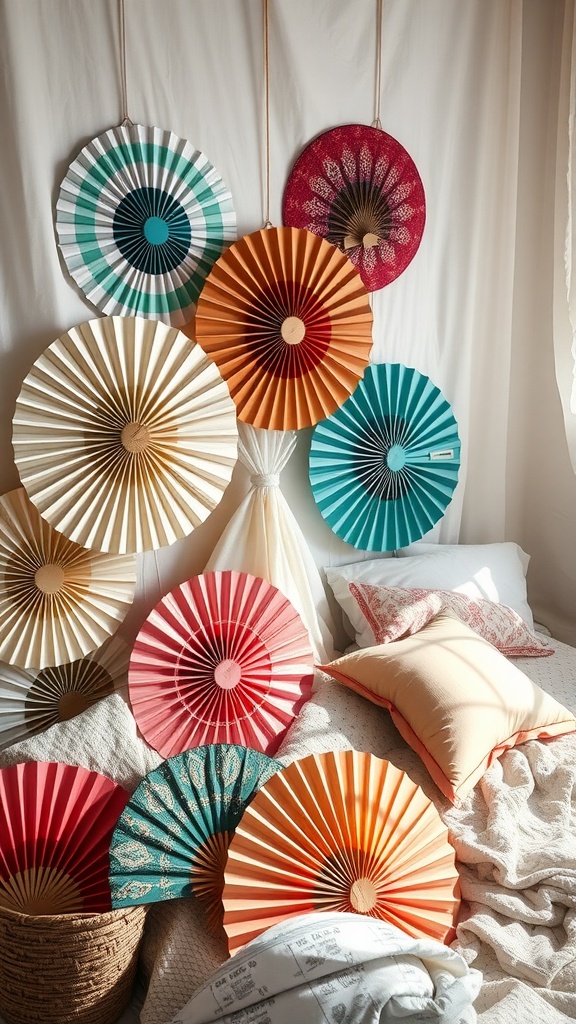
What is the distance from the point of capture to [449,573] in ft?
7.86

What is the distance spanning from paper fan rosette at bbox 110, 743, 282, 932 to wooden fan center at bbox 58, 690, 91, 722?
48cm

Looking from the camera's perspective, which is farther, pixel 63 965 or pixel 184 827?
pixel 184 827

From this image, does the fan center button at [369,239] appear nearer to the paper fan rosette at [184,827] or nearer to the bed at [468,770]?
the bed at [468,770]

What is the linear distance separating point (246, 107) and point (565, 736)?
1695mm

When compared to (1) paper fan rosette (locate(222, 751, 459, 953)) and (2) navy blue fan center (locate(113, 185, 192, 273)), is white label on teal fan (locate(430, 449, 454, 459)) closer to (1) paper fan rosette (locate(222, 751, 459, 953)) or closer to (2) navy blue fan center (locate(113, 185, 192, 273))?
(2) navy blue fan center (locate(113, 185, 192, 273))

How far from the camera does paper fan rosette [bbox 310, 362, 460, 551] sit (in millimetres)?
2240

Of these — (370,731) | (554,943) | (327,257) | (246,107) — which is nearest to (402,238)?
(327,257)

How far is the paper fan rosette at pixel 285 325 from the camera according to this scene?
6.35 feet

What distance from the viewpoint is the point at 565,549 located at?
2.72 m

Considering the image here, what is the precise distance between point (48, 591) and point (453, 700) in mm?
929

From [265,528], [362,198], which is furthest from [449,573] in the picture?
[362,198]

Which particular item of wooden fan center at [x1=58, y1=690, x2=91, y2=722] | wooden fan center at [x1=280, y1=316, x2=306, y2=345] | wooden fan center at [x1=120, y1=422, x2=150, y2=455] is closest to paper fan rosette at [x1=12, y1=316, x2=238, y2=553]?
wooden fan center at [x1=120, y1=422, x2=150, y2=455]

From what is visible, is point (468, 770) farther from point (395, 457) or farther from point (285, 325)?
point (285, 325)

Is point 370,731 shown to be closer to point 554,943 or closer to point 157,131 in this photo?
point 554,943
